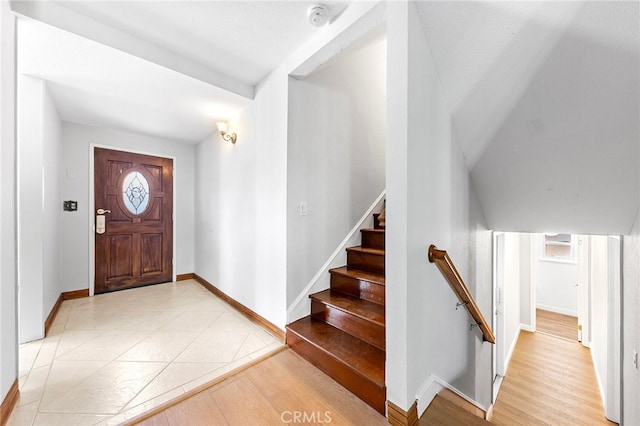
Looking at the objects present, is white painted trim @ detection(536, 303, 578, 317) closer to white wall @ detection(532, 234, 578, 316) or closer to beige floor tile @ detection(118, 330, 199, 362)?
white wall @ detection(532, 234, 578, 316)

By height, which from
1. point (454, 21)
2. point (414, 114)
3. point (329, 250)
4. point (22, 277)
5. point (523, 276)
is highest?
point (454, 21)

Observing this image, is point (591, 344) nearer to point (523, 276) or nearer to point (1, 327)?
point (523, 276)

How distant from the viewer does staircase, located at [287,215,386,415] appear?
1.56m

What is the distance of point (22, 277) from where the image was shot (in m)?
2.12

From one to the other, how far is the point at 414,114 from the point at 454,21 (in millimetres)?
556

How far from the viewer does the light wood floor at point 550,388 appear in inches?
104

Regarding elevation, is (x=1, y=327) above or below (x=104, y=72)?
below

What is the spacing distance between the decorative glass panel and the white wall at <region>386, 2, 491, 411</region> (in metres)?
3.84

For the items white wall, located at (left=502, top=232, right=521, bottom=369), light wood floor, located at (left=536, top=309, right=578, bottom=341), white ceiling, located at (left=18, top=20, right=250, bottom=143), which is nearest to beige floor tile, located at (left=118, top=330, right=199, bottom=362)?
white ceiling, located at (left=18, top=20, right=250, bottom=143)

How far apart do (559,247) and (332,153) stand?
5.57 m

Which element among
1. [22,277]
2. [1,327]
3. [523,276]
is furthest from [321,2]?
[523,276]

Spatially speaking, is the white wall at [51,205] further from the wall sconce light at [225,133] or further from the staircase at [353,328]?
the staircase at [353,328]

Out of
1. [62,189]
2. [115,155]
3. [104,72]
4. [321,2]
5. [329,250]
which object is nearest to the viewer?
[321,2]

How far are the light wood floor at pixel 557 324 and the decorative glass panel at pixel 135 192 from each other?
281 inches
